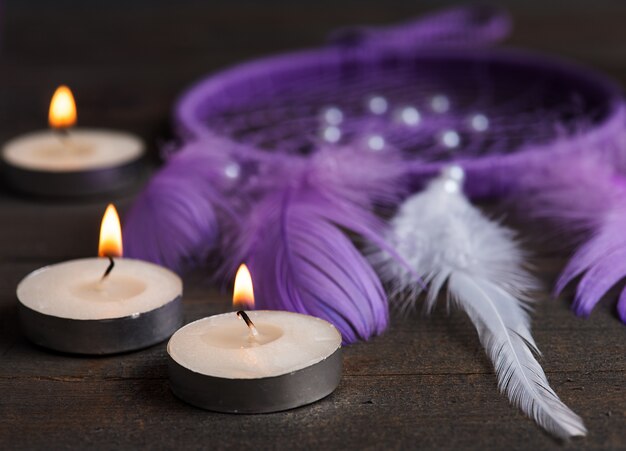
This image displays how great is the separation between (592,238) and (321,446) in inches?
15.0

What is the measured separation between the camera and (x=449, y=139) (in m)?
1.17

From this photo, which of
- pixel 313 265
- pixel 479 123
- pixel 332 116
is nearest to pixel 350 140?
pixel 332 116

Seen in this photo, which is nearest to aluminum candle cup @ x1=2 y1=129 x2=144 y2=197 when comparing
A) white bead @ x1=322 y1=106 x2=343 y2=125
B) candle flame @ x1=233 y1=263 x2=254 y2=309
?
white bead @ x1=322 y1=106 x2=343 y2=125

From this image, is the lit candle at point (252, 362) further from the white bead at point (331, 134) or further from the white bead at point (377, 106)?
the white bead at point (377, 106)

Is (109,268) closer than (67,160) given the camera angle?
Yes

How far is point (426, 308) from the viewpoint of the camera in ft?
2.79

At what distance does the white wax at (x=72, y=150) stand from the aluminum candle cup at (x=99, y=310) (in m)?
0.33

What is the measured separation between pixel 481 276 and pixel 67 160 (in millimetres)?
520

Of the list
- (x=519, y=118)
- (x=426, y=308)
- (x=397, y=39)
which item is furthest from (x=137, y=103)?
(x=426, y=308)

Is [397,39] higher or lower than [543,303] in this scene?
higher

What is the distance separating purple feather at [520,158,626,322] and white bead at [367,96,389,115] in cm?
31

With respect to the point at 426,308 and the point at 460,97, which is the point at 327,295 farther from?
the point at 460,97

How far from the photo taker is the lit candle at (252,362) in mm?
665

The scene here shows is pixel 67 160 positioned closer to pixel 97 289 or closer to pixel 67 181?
pixel 67 181
